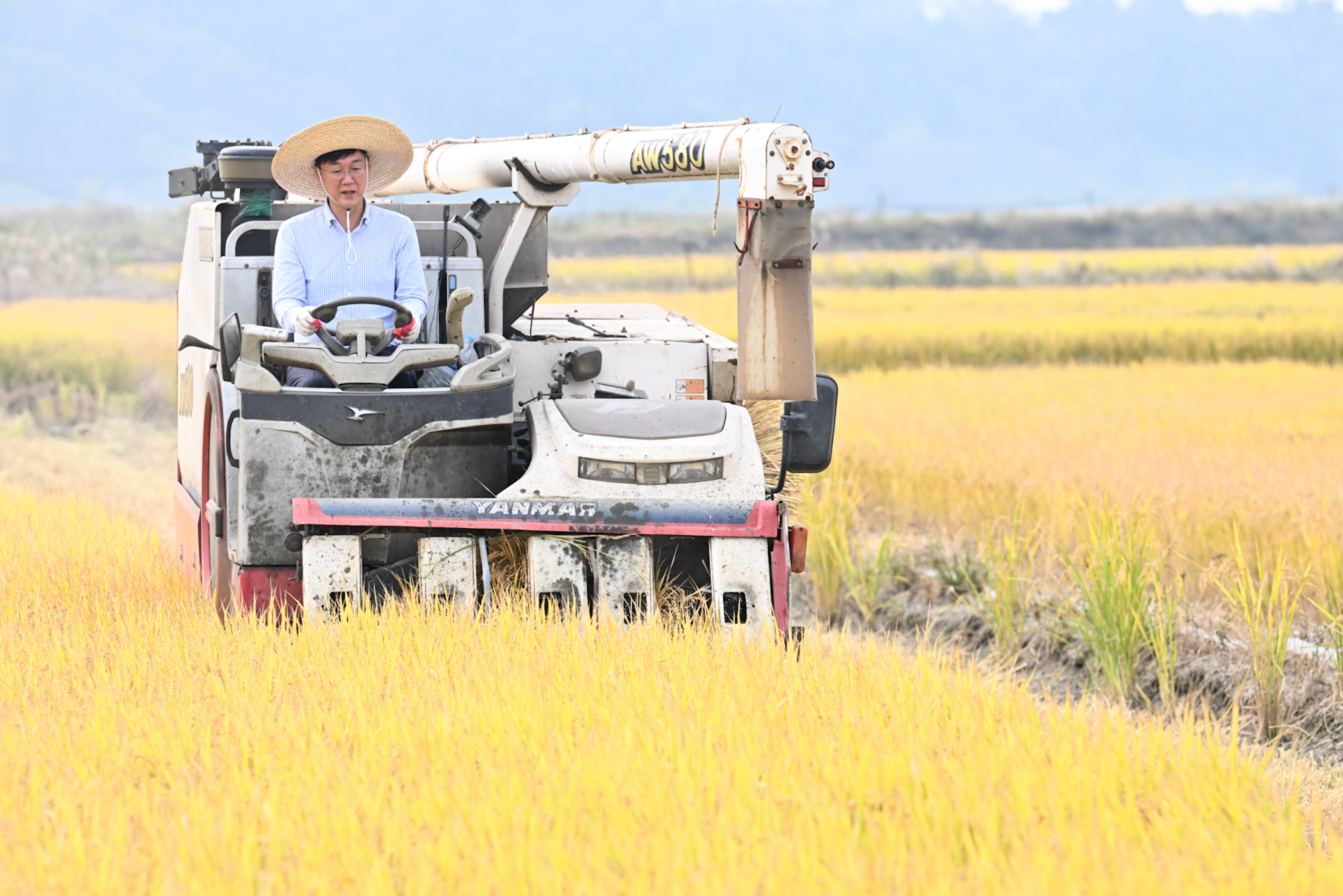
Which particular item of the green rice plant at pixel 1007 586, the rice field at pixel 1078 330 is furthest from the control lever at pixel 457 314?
the rice field at pixel 1078 330

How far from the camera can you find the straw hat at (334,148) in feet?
17.9

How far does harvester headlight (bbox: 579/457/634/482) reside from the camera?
497 centimetres

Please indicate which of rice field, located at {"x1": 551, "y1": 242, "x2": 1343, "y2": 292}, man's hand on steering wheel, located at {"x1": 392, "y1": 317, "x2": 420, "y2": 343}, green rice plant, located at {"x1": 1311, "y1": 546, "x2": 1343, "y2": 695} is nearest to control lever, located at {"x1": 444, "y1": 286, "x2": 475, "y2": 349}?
man's hand on steering wheel, located at {"x1": 392, "y1": 317, "x2": 420, "y2": 343}

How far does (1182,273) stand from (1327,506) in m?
28.0

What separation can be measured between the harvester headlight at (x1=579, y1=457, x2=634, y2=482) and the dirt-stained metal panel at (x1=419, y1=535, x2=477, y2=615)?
0.46 metres

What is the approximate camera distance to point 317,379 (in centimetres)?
505

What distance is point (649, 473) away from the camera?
16.4ft

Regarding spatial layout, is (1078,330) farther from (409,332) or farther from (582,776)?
(582,776)

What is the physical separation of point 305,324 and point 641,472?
4.09ft

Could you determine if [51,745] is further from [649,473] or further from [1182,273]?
[1182,273]

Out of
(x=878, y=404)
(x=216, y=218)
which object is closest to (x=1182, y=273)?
(x=878, y=404)

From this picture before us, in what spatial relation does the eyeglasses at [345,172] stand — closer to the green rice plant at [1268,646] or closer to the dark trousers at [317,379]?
the dark trousers at [317,379]

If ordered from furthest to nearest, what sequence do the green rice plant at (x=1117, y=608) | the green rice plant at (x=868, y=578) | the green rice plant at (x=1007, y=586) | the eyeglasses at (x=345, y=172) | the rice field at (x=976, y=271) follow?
the rice field at (x=976, y=271), the green rice plant at (x=868, y=578), the green rice plant at (x=1007, y=586), the green rice plant at (x=1117, y=608), the eyeglasses at (x=345, y=172)

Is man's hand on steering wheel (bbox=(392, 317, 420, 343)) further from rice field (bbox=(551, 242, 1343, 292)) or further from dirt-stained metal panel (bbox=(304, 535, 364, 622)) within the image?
rice field (bbox=(551, 242, 1343, 292))
